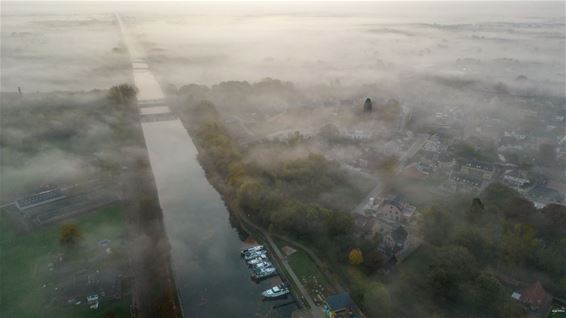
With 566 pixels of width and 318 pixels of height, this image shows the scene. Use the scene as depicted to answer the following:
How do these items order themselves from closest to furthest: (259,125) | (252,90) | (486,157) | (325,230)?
(325,230) < (486,157) < (259,125) < (252,90)

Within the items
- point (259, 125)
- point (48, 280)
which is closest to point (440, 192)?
point (259, 125)

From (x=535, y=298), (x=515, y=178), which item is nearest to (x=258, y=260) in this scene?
(x=535, y=298)

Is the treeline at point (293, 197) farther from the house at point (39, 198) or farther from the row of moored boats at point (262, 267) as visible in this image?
the house at point (39, 198)

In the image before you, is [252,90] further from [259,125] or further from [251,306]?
[251,306]

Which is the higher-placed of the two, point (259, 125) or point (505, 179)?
point (505, 179)

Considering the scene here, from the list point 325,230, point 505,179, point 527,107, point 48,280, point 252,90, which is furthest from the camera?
point 252,90

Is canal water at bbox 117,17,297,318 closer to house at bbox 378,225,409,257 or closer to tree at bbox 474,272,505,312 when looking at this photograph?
house at bbox 378,225,409,257

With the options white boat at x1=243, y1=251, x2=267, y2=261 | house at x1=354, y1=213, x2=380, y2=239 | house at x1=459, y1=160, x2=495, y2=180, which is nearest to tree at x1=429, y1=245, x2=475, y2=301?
house at x1=354, y1=213, x2=380, y2=239
